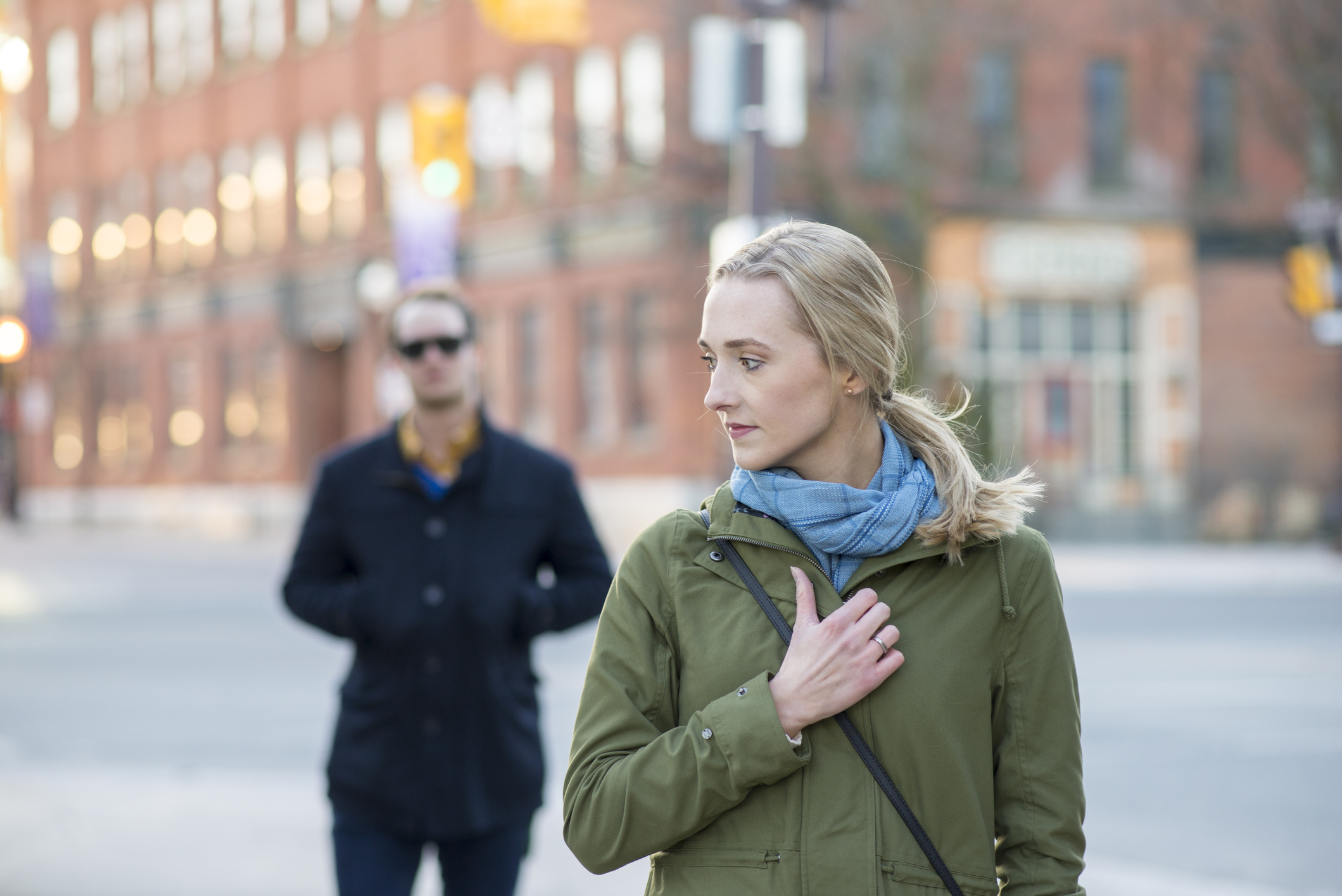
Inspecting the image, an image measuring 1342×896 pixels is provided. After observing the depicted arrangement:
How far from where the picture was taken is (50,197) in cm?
4853

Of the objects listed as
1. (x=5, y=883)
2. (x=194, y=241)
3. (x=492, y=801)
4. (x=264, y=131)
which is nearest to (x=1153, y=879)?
(x=492, y=801)

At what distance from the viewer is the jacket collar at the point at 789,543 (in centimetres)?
231

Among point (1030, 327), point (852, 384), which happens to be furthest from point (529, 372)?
point (852, 384)

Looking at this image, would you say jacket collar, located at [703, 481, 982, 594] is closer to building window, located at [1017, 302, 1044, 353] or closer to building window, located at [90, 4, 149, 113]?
building window, located at [1017, 302, 1044, 353]

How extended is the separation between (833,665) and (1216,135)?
31.3m

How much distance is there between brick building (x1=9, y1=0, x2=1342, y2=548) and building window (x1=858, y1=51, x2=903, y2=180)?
85 mm

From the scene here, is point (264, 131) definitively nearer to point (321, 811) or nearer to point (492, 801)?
point (321, 811)

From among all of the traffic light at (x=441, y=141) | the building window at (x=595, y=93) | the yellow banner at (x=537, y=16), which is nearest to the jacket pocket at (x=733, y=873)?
the yellow banner at (x=537, y=16)

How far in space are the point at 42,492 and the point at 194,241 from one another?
11138 mm

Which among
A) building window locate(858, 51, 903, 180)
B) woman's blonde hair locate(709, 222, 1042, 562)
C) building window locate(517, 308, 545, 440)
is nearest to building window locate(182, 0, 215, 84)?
building window locate(517, 308, 545, 440)

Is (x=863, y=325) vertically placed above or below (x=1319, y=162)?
below

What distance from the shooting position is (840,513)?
231 cm

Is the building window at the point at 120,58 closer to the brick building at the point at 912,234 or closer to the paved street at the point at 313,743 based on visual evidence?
the brick building at the point at 912,234

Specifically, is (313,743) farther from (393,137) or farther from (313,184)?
(313,184)
